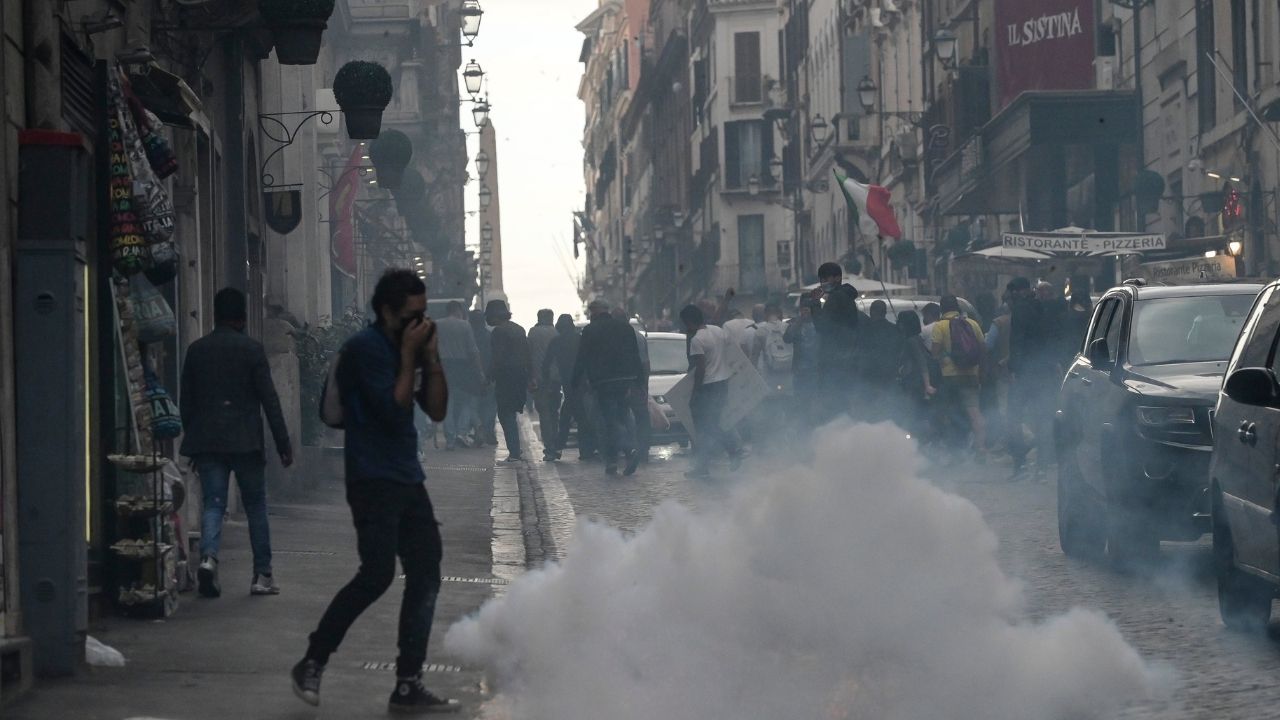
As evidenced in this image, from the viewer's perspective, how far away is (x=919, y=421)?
21859 millimetres

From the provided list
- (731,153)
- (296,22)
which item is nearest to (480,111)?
(731,153)

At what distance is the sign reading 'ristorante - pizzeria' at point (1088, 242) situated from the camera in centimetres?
2931

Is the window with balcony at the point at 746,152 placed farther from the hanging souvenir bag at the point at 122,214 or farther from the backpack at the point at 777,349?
the hanging souvenir bag at the point at 122,214

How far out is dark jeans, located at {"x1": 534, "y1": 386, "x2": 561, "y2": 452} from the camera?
90.8 feet

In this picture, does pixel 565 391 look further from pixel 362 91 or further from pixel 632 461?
pixel 362 91

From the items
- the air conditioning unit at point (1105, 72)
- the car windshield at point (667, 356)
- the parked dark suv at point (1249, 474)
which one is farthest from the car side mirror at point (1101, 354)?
the air conditioning unit at point (1105, 72)

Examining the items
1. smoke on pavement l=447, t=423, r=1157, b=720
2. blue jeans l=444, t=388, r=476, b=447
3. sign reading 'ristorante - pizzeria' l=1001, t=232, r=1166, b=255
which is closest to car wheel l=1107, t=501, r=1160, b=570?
smoke on pavement l=447, t=423, r=1157, b=720

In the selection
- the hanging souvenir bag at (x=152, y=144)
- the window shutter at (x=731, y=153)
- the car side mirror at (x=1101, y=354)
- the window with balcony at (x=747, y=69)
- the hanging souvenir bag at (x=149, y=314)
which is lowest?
the car side mirror at (x=1101, y=354)

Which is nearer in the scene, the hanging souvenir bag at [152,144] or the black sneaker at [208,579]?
the hanging souvenir bag at [152,144]

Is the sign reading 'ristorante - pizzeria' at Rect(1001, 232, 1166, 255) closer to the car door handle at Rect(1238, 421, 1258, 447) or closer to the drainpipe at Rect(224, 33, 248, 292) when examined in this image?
the drainpipe at Rect(224, 33, 248, 292)

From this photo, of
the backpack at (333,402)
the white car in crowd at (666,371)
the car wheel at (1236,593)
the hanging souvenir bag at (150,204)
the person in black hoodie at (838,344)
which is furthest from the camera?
the white car in crowd at (666,371)

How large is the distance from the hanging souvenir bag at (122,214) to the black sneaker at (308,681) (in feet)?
11.2

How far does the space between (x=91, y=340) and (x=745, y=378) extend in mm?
11612

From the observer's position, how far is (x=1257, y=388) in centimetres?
930
